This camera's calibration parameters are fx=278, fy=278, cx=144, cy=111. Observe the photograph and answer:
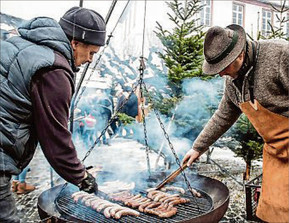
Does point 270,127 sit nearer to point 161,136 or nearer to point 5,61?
point 5,61

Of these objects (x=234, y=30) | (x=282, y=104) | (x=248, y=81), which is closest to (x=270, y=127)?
(x=282, y=104)

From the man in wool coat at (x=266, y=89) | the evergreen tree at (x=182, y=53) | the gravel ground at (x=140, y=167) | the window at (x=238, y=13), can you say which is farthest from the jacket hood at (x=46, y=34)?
the window at (x=238, y=13)

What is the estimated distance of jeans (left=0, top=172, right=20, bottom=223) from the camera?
156cm

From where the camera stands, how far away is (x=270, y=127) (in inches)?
72.2

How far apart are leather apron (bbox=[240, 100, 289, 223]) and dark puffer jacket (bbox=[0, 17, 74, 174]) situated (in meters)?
1.28

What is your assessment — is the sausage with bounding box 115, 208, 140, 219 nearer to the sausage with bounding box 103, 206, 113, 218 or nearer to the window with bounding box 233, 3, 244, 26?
the sausage with bounding box 103, 206, 113, 218

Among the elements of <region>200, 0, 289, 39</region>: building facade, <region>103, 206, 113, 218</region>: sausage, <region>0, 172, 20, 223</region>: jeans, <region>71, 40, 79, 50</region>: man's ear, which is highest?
<region>200, 0, 289, 39</region>: building facade

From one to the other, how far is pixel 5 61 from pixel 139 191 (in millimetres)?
2170

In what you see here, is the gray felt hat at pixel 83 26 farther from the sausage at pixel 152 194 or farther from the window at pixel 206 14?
the window at pixel 206 14

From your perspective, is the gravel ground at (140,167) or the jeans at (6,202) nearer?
the jeans at (6,202)

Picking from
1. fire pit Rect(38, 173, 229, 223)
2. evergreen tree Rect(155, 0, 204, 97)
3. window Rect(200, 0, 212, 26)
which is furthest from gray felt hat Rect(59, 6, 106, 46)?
window Rect(200, 0, 212, 26)

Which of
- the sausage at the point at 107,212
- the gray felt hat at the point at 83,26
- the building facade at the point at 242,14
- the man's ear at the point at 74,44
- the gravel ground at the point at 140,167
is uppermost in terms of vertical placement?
the building facade at the point at 242,14

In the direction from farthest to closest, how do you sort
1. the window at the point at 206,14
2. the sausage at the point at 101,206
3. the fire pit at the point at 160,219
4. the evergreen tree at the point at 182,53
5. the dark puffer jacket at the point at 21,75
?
the window at the point at 206,14 < the evergreen tree at the point at 182,53 < the sausage at the point at 101,206 < the fire pit at the point at 160,219 < the dark puffer jacket at the point at 21,75

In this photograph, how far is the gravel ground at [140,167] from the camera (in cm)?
387
